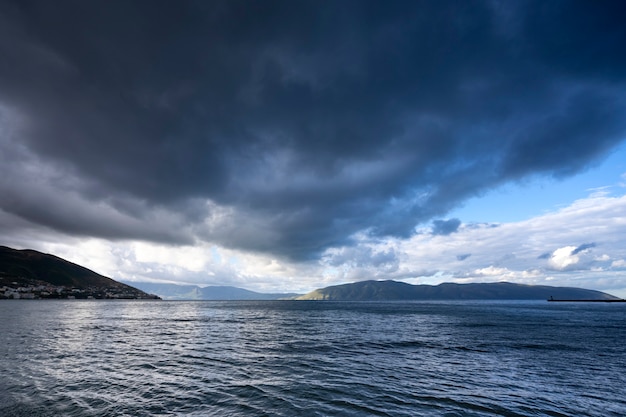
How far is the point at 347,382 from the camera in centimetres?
2950

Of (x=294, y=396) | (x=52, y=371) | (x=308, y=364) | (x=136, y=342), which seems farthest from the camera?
(x=136, y=342)

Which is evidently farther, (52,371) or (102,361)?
(102,361)

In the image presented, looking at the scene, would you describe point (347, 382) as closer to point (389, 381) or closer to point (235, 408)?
point (389, 381)

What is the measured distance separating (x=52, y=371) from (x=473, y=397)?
41.2 meters

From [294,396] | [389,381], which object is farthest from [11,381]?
[389,381]

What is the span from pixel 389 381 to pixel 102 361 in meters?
34.2

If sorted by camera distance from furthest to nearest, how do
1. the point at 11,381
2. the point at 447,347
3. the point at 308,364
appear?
1. the point at 447,347
2. the point at 308,364
3. the point at 11,381

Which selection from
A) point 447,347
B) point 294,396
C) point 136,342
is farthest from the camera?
point 136,342

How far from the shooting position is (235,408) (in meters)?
22.3

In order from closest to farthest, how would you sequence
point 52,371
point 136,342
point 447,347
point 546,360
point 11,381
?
point 11,381 < point 52,371 < point 546,360 < point 447,347 < point 136,342

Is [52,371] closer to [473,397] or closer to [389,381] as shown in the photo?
[389,381]

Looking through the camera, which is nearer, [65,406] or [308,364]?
[65,406]

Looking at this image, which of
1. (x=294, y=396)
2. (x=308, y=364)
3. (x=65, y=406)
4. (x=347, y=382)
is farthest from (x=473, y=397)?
(x=65, y=406)

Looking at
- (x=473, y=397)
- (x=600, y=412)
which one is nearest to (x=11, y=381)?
(x=473, y=397)
